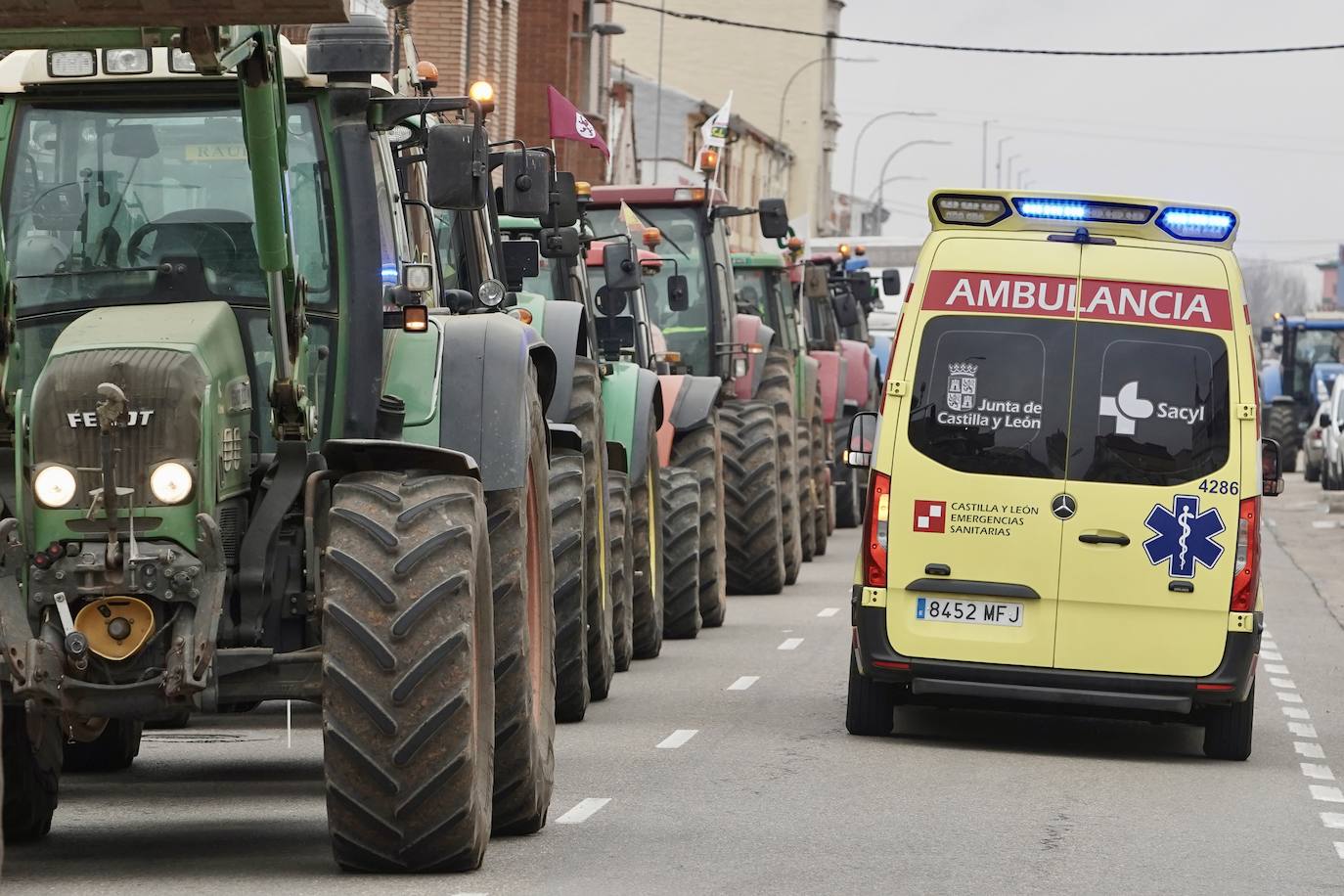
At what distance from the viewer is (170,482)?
7.90 metres

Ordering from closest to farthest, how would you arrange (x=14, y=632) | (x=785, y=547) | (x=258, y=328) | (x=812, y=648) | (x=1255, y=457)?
(x=14, y=632) → (x=258, y=328) → (x=1255, y=457) → (x=812, y=648) → (x=785, y=547)

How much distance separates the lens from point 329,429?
8.91 meters

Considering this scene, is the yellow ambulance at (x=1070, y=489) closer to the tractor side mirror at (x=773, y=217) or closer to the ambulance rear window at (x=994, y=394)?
the ambulance rear window at (x=994, y=394)

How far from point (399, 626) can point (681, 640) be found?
409 inches

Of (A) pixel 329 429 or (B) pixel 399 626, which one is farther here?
(A) pixel 329 429

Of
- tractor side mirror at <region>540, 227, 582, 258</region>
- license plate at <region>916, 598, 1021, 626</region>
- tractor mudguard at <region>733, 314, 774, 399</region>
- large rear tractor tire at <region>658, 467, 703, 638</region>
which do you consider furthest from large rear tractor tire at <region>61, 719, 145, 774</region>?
tractor mudguard at <region>733, 314, 774, 399</region>

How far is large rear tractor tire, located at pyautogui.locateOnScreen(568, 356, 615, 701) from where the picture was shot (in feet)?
45.8

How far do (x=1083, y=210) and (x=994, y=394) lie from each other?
1090 mm

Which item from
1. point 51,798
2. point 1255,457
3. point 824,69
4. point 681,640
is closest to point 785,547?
point 681,640

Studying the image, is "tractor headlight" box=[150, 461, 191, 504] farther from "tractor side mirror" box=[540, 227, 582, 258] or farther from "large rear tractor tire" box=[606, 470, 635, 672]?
"large rear tractor tire" box=[606, 470, 635, 672]

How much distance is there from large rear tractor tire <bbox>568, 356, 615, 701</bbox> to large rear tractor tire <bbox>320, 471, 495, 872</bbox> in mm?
5471

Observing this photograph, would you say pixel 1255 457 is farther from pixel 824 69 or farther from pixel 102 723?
pixel 824 69

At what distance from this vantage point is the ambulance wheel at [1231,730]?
41.4 ft

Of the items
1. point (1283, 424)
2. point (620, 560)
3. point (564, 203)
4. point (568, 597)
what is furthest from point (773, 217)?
point (1283, 424)
